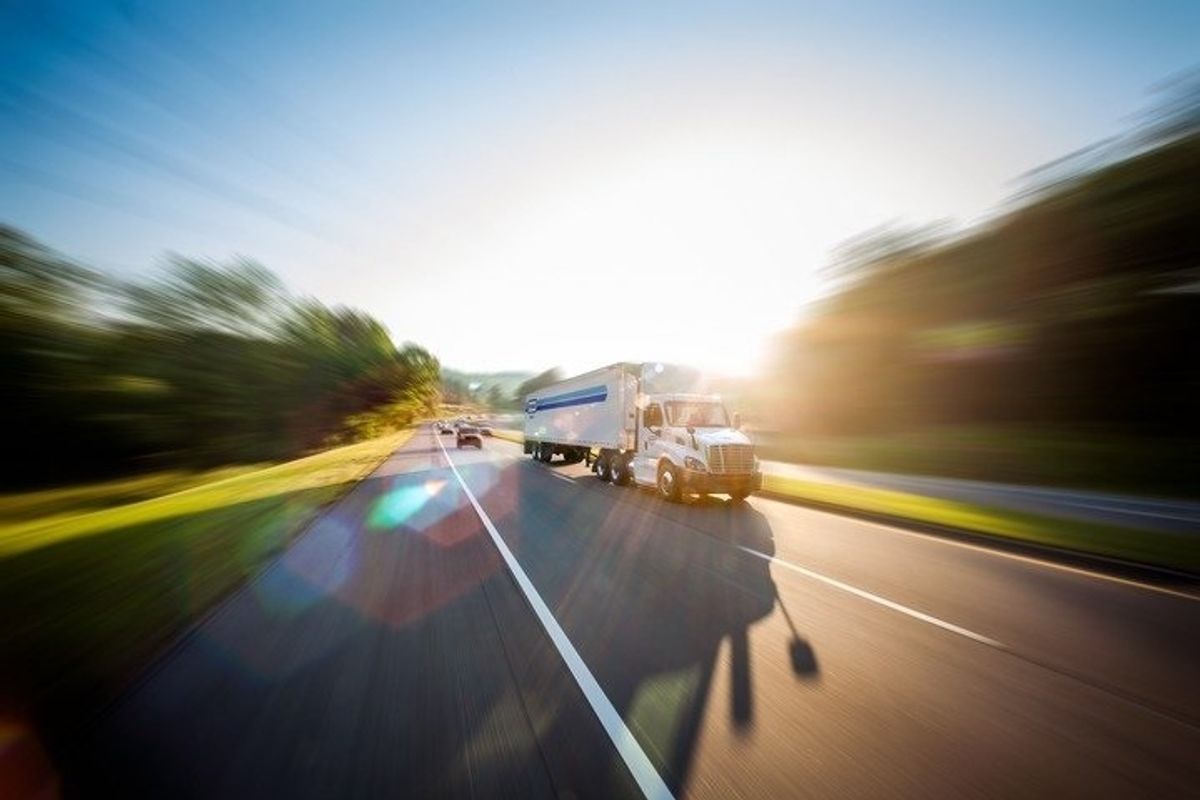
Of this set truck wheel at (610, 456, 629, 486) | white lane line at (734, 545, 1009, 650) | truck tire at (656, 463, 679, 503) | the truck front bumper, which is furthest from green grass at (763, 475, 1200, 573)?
white lane line at (734, 545, 1009, 650)

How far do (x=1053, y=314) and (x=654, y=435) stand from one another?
25522mm

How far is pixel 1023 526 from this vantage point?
386 inches

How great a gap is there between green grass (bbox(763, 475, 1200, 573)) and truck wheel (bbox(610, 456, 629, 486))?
14.0 feet

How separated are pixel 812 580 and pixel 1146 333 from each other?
2646cm

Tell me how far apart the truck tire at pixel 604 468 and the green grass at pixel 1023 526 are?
508 centimetres

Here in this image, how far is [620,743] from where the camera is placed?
10.1 feet

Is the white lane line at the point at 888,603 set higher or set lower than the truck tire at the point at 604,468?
lower

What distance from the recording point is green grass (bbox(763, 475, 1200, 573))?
7764 millimetres

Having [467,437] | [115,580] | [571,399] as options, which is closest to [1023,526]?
[571,399]

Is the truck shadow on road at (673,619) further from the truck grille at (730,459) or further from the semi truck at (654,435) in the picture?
the semi truck at (654,435)

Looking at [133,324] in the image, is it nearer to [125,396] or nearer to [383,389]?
[125,396]

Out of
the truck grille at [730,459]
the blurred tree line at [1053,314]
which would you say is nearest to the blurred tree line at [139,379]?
the truck grille at [730,459]

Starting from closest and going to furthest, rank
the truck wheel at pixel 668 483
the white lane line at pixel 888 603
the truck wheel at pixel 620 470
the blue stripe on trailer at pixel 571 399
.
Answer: the white lane line at pixel 888 603, the truck wheel at pixel 668 483, the truck wheel at pixel 620 470, the blue stripe on trailer at pixel 571 399

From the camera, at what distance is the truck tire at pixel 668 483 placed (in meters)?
12.5
